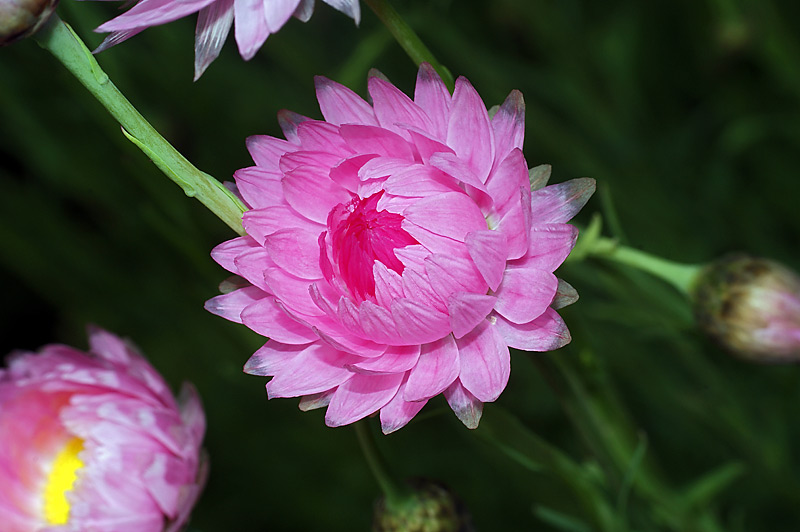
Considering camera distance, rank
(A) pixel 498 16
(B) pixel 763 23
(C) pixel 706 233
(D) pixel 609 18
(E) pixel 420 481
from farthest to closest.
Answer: (D) pixel 609 18 < (A) pixel 498 16 < (C) pixel 706 233 < (B) pixel 763 23 < (E) pixel 420 481

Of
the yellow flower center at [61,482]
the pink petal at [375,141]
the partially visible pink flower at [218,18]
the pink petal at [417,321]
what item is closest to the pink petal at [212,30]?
the partially visible pink flower at [218,18]

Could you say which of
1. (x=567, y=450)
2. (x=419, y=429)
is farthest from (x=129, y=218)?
(x=567, y=450)

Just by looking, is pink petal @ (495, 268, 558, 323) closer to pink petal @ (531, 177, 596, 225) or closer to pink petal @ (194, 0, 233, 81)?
pink petal @ (531, 177, 596, 225)

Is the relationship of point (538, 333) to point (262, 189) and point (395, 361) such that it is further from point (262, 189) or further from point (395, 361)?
point (262, 189)

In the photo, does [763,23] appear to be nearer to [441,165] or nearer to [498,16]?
[498,16]

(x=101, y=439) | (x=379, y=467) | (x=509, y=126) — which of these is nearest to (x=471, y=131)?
(x=509, y=126)

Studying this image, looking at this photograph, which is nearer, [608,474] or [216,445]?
[608,474]

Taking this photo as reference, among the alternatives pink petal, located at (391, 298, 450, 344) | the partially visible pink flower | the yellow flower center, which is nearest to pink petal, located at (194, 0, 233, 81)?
the partially visible pink flower

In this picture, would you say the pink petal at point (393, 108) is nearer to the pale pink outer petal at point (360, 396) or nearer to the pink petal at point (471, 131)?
the pink petal at point (471, 131)
